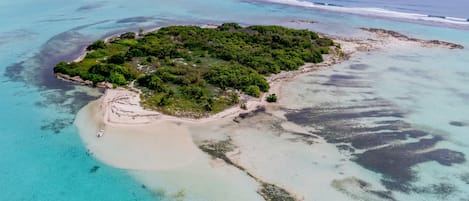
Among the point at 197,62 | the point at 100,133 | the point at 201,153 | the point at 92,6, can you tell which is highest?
the point at 92,6

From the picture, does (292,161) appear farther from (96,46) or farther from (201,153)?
(96,46)

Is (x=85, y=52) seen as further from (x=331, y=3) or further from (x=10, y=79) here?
(x=331, y=3)

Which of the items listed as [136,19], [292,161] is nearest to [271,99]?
[292,161]

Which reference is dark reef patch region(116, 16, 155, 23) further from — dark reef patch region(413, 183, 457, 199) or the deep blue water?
dark reef patch region(413, 183, 457, 199)

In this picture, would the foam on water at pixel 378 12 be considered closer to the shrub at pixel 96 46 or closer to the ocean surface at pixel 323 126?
the ocean surface at pixel 323 126

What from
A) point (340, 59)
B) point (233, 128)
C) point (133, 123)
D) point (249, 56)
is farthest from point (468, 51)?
point (133, 123)

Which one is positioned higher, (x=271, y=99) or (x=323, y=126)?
(x=271, y=99)

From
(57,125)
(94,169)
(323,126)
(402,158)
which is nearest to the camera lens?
(94,169)
